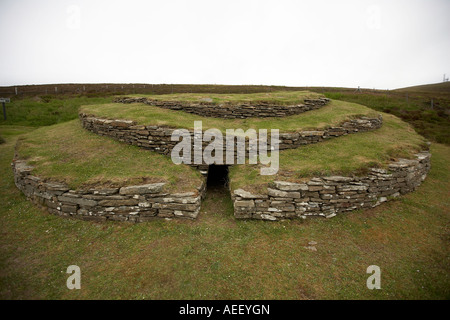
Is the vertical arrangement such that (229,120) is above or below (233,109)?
below

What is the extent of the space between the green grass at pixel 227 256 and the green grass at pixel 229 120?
504 cm

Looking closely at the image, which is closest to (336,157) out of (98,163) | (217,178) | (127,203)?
(217,178)

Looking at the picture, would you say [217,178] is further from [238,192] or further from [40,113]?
[40,113]

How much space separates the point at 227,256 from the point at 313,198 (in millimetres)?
3818

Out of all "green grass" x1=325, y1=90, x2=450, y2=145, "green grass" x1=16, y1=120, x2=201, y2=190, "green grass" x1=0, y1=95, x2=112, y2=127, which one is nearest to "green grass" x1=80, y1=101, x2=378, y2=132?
"green grass" x1=16, y1=120, x2=201, y2=190

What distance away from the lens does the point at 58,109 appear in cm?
2484

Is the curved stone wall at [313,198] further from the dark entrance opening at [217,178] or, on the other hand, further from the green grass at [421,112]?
the green grass at [421,112]

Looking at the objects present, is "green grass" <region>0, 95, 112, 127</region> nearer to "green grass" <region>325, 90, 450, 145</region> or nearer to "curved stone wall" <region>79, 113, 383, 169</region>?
"curved stone wall" <region>79, 113, 383, 169</region>

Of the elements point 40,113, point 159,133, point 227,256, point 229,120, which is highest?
point 40,113

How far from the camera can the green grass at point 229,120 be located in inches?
436

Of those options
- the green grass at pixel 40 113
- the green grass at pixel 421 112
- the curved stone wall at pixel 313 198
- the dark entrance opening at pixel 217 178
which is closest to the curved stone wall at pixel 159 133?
the dark entrance opening at pixel 217 178

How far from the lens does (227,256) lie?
6020 millimetres
